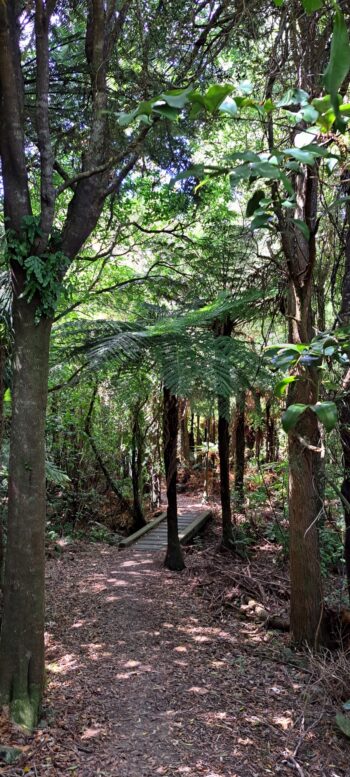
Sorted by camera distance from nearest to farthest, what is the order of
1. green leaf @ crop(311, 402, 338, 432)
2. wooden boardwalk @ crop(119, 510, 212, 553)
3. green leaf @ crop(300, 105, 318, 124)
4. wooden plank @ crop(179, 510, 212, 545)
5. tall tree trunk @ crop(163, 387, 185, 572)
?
green leaf @ crop(300, 105, 318, 124) < green leaf @ crop(311, 402, 338, 432) < tall tree trunk @ crop(163, 387, 185, 572) < wooden boardwalk @ crop(119, 510, 212, 553) < wooden plank @ crop(179, 510, 212, 545)

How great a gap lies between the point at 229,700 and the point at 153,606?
178cm

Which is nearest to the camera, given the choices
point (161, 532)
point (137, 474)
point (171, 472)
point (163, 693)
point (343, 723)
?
point (343, 723)

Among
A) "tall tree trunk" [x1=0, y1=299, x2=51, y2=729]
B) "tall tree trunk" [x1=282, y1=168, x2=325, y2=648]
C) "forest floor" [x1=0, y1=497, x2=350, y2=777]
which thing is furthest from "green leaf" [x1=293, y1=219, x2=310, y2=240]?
"forest floor" [x1=0, y1=497, x2=350, y2=777]

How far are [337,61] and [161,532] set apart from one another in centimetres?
860

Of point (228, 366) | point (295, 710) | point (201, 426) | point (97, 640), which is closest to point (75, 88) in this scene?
point (228, 366)

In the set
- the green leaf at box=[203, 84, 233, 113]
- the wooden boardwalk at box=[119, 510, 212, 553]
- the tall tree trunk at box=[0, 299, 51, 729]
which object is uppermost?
the green leaf at box=[203, 84, 233, 113]

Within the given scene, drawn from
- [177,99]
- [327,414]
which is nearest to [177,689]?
[327,414]

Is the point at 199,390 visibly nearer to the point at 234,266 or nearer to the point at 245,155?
the point at 234,266

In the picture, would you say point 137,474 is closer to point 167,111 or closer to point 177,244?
point 177,244

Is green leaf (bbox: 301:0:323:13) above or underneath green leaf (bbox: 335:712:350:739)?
above

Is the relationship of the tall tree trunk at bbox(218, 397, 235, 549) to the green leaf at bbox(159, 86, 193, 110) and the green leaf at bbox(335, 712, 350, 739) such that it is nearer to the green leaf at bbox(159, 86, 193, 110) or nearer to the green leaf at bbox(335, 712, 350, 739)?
the green leaf at bbox(335, 712, 350, 739)

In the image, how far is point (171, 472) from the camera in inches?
248

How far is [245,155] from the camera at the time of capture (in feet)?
3.05

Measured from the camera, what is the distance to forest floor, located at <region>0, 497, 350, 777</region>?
2932mm
